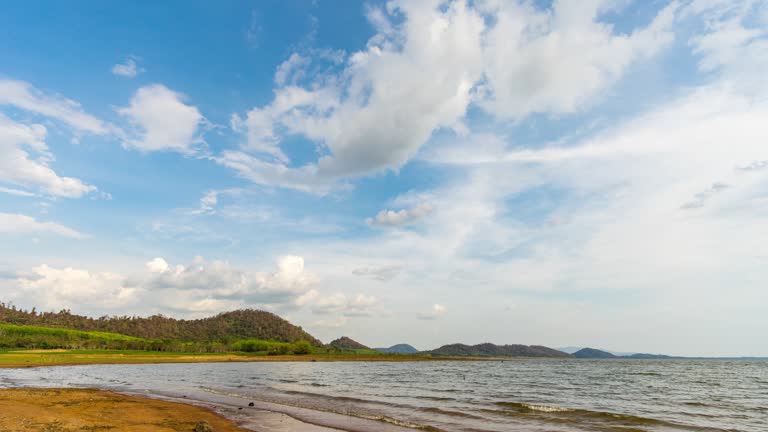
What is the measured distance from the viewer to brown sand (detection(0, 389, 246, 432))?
22.6 m

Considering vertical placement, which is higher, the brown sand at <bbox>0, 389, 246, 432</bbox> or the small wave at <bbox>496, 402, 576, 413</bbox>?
the brown sand at <bbox>0, 389, 246, 432</bbox>

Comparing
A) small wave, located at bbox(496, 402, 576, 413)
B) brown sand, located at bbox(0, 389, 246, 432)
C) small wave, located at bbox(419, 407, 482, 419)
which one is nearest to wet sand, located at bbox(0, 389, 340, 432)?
brown sand, located at bbox(0, 389, 246, 432)

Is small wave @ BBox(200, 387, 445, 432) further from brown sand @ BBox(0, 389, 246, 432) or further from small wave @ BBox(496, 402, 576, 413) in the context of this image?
small wave @ BBox(496, 402, 576, 413)

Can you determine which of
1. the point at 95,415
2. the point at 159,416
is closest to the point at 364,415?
the point at 159,416

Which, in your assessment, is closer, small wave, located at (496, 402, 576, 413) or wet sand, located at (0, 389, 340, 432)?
wet sand, located at (0, 389, 340, 432)

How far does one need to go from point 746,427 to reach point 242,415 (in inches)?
1409

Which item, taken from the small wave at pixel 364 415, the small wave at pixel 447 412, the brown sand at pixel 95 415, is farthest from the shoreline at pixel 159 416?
the small wave at pixel 447 412

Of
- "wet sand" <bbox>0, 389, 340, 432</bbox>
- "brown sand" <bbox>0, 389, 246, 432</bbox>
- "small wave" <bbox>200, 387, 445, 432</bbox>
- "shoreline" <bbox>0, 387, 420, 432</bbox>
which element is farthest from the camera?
"small wave" <bbox>200, 387, 445, 432</bbox>

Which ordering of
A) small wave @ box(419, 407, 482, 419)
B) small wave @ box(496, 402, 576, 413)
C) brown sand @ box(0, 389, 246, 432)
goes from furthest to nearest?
small wave @ box(496, 402, 576, 413) < small wave @ box(419, 407, 482, 419) < brown sand @ box(0, 389, 246, 432)

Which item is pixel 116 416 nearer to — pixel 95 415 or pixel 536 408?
pixel 95 415

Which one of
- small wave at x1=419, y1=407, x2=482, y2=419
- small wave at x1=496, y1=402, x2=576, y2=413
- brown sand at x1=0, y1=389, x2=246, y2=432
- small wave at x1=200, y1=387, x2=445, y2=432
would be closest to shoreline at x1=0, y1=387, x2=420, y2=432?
brown sand at x1=0, y1=389, x2=246, y2=432

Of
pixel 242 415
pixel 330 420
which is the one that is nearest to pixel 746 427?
pixel 330 420

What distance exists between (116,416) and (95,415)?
116cm

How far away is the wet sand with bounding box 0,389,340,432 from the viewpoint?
901 inches
